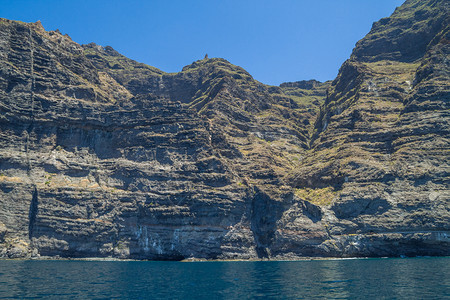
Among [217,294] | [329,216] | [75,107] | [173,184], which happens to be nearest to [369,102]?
[329,216]

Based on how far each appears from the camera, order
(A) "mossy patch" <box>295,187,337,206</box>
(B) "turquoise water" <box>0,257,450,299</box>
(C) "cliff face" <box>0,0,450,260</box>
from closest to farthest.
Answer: (B) "turquoise water" <box>0,257,450,299</box> → (C) "cliff face" <box>0,0,450,260</box> → (A) "mossy patch" <box>295,187,337,206</box>

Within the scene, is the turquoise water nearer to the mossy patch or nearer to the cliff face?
the cliff face

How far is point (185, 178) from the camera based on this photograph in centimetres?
10244

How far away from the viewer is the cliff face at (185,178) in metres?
88.4

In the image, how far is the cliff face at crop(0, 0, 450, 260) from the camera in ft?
290

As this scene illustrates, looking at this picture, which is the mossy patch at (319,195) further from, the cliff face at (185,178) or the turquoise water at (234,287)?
the turquoise water at (234,287)

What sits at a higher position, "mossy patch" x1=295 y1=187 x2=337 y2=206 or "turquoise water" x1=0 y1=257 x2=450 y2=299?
"mossy patch" x1=295 y1=187 x2=337 y2=206

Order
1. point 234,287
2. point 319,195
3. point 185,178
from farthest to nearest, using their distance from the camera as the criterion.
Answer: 1. point 319,195
2. point 185,178
3. point 234,287

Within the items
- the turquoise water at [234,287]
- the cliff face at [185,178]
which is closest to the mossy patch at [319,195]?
the cliff face at [185,178]

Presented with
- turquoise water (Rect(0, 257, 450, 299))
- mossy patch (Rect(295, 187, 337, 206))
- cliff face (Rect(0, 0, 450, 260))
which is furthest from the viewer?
mossy patch (Rect(295, 187, 337, 206))

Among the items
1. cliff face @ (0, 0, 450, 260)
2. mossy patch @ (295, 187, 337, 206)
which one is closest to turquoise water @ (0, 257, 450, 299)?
cliff face @ (0, 0, 450, 260)

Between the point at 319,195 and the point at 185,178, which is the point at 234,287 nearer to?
the point at 185,178

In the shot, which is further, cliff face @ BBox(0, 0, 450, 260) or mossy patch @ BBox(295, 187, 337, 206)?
mossy patch @ BBox(295, 187, 337, 206)

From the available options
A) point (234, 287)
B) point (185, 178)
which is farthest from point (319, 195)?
point (234, 287)
